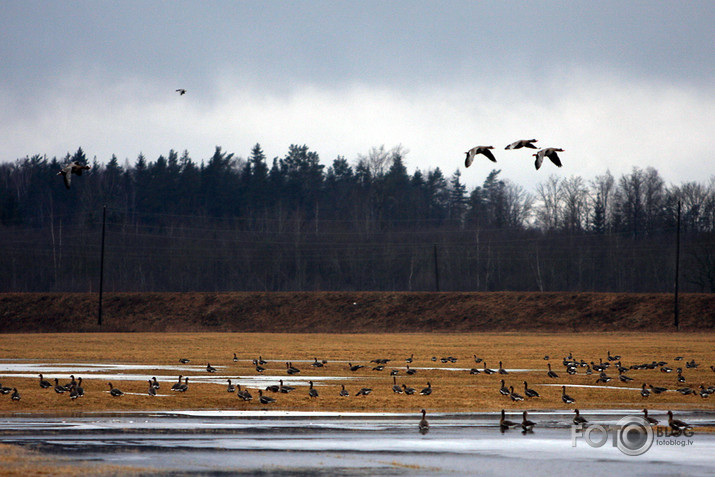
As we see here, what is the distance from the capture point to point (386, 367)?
43.9 m

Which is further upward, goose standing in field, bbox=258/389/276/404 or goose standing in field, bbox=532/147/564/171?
goose standing in field, bbox=532/147/564/171

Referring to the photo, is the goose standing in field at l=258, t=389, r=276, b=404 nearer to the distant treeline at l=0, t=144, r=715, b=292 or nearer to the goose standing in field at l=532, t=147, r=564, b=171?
the goose standing in field at l=532, t=147, r=564, b=171

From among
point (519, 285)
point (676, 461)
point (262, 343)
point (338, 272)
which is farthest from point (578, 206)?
point (676, 461)

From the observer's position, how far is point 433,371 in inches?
1650

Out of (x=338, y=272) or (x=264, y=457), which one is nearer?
(x=264, y=457)

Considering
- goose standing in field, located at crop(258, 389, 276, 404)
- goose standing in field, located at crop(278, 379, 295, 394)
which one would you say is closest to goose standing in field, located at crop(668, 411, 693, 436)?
goose standing in field, located at crop(258, 389, 276, 404)

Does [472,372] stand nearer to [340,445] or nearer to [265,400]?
[265,400]

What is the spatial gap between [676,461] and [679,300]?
66.7 meters

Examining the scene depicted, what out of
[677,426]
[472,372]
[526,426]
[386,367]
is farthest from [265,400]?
[386,367]

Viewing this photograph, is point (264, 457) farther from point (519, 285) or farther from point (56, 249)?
point (56, 249)

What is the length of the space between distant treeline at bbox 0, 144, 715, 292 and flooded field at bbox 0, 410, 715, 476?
84.1 m

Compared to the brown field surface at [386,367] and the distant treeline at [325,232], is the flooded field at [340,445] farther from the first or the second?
the distant treeline at [325,232]

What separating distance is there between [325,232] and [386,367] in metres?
98.3

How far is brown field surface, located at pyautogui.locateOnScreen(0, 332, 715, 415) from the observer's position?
98.5 feet
